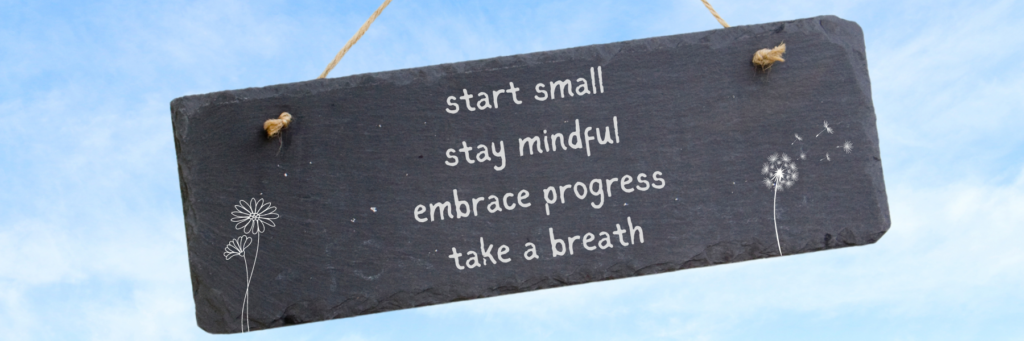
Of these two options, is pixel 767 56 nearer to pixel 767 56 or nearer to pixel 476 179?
pixel 767 56

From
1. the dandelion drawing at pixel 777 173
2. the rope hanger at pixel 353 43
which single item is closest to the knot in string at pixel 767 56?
the rope hanger at pixel 353 43

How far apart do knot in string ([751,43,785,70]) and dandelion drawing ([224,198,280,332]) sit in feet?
4.06

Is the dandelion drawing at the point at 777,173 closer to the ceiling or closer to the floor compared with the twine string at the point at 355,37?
closer to the floor

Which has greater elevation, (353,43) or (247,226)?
(353,43)

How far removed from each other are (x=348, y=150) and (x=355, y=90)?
0.15 m

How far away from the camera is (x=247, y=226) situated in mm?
1707

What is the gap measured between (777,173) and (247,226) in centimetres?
132

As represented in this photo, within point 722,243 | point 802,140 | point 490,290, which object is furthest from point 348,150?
point 802,140

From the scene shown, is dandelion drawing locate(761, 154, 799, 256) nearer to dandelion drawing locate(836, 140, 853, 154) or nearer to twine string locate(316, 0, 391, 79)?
dandelion drawing locate(836, 140, 853, 154)

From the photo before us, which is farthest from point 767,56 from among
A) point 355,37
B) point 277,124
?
point 277,124

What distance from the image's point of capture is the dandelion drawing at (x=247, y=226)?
5.58 feet

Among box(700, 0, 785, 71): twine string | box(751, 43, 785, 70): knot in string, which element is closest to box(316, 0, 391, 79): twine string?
box(700, 0, 785, 71): twine string

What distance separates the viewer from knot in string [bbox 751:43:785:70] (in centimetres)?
168

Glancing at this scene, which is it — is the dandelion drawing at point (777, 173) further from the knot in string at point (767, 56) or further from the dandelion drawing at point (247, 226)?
the dandelion drawing at point (247, 226)
